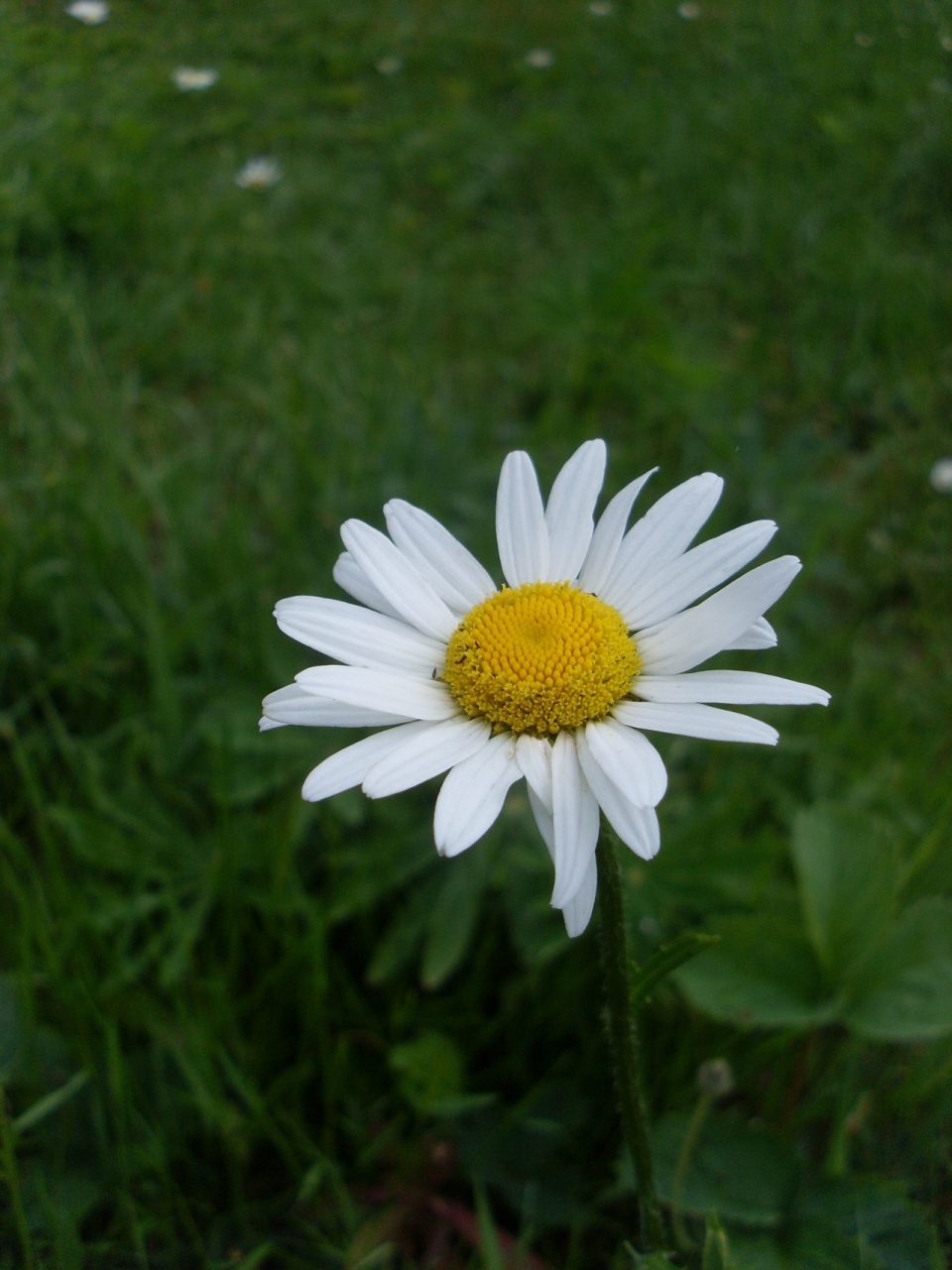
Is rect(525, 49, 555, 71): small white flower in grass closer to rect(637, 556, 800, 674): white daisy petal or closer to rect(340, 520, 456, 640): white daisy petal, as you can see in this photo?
rect(340, 520, 456, 640): white daisy petal

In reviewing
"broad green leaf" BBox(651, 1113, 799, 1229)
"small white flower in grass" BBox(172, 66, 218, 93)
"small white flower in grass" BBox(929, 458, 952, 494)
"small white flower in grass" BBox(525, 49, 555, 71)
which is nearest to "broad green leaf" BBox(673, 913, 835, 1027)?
"broad green leaf" BBox(651, 1113, 799, 1229)

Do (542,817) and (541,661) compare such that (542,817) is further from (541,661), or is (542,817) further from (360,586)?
(360,586)

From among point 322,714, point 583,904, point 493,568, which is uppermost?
point 322,714

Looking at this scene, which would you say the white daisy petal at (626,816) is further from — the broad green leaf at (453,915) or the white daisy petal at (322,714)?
the broad green leaf at (453,915)

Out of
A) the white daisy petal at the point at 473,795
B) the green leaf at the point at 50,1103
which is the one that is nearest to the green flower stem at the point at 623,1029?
the white daisy petal at the point at 473,795

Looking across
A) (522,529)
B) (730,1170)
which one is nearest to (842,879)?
(730,1170)

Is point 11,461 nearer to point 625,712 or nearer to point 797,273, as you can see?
point 625,712
